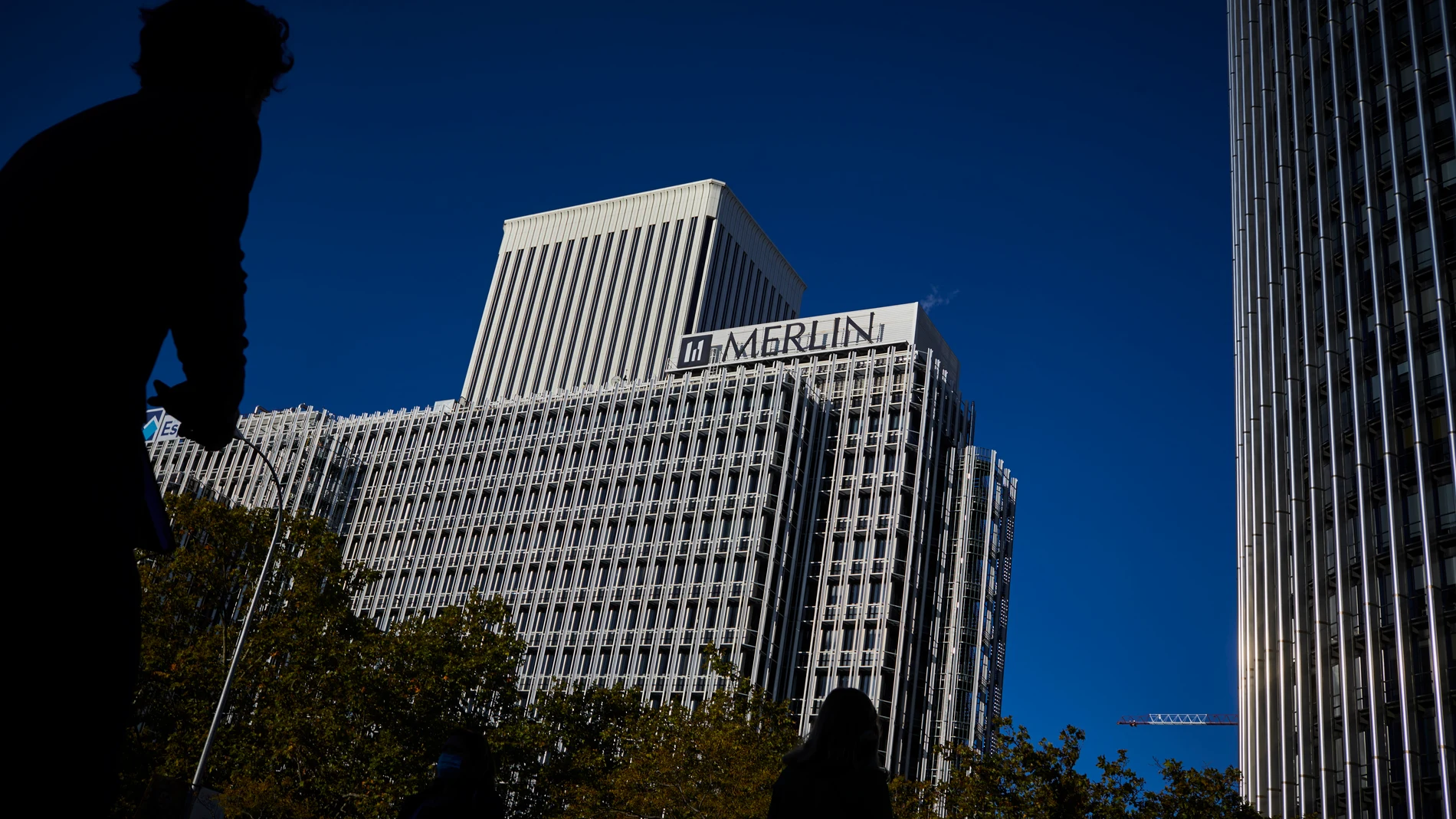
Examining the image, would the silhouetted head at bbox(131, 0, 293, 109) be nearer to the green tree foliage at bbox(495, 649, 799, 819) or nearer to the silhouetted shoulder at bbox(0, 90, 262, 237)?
the silhouetted shoulder at bbox(0, 90, 262, 237)

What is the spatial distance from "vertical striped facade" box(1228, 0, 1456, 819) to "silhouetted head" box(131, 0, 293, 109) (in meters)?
49.1

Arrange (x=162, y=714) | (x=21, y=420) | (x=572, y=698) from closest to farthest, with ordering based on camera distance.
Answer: (x=21, y=420)
(x=162, y=714)
(x=572, y=698)

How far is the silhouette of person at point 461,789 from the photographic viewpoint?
16.7 feet

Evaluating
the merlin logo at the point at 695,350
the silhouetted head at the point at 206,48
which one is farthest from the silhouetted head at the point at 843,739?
the merlin logo at the point at 695,350

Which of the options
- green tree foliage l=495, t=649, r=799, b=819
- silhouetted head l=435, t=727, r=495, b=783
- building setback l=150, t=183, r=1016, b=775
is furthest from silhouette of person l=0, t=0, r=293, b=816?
building setback l=150, t=183, r=1016, b=775

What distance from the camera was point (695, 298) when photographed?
117062 mm

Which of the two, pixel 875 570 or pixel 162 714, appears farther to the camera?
pixel 875 570

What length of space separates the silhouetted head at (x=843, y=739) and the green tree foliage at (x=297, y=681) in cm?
3046

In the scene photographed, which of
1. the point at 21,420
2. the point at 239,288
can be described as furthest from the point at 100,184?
the point at 21,420

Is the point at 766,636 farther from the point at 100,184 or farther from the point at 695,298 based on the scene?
the point at 100,184

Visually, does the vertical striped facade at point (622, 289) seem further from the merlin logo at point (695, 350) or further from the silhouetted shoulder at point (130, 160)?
the silhouetted shoulder at point (130, 160)

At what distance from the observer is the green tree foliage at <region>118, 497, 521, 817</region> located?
3438 centimetres

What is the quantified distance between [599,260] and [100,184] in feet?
412

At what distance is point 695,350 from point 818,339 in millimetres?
10639
